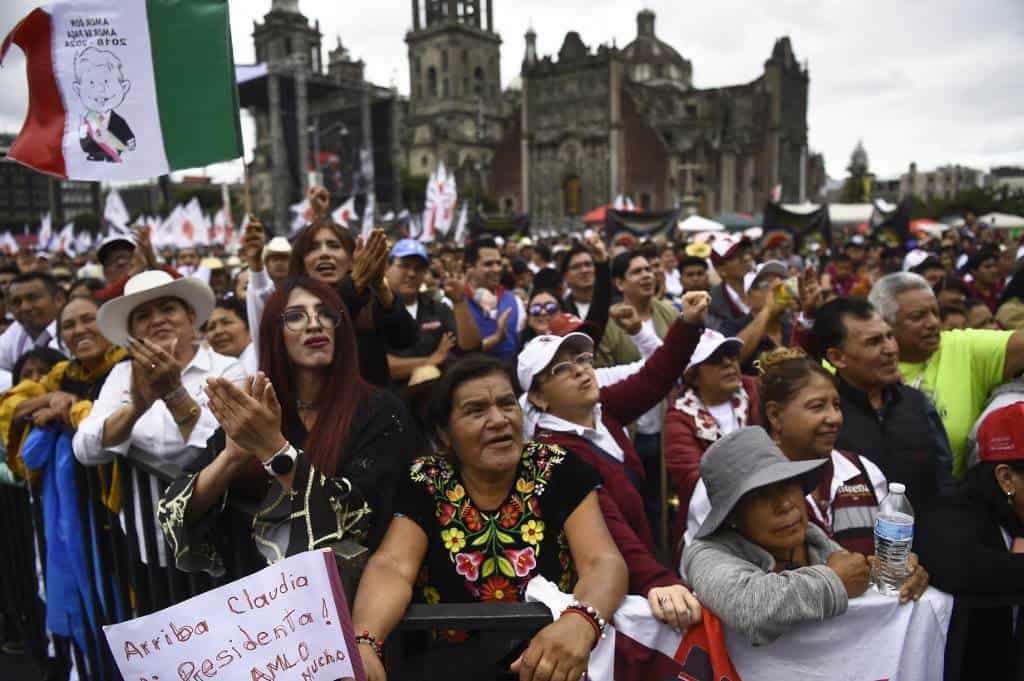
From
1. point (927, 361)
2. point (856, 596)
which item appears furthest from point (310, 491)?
point (927, 361)

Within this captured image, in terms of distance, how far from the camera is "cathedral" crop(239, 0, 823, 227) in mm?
56344

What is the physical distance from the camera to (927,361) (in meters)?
3.61

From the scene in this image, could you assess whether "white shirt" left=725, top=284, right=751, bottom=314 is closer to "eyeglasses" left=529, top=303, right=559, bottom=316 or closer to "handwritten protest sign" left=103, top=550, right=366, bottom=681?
"eyeglasses" left=529, top=303, right=559, bottom=316

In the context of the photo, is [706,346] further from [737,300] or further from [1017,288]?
[1017,288]

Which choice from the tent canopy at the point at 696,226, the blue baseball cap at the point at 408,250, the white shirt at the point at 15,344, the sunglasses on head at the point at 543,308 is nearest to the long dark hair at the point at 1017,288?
the sunglasses on head at the point at 543,308

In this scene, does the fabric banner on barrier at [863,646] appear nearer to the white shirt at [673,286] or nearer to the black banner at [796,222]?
the white shirt at [673,286]

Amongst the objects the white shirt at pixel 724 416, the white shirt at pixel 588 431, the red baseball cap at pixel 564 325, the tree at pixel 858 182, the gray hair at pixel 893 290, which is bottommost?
the white shirt at pixel 724 416

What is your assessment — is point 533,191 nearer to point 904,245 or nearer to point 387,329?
point 904,245

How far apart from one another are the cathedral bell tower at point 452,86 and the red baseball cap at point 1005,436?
76.3m

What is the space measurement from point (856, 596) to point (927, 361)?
6.09 ft

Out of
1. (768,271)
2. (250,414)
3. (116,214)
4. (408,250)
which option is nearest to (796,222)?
(768,271)

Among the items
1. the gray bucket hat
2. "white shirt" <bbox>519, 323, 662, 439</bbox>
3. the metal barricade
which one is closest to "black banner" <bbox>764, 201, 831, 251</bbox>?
"white shirt" <bbox>519, 323, 662, 439</bbox>

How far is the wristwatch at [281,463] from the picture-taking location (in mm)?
2125

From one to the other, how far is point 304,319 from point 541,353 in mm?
1021
